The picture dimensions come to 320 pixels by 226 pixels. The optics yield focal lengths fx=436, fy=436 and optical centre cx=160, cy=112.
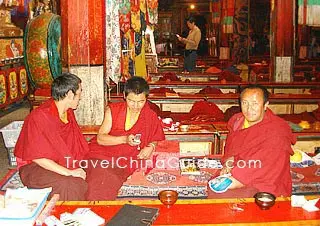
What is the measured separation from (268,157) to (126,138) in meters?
1.25

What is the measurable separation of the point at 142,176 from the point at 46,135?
99 centimetres

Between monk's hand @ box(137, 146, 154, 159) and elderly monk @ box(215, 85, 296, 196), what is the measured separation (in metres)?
0.75

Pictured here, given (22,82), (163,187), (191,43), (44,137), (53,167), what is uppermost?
(191,43)

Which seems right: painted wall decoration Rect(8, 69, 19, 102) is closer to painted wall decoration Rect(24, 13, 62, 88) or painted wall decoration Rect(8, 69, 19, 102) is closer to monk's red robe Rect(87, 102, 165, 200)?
painted wall decoration Rect(24, 13, 62, 88)

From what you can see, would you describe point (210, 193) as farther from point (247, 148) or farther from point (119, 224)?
point (119, 224)

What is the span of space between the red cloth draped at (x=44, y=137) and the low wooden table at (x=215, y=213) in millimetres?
740

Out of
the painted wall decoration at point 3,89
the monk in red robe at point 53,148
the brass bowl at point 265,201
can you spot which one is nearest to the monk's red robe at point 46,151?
the monk in red robe at point 53,148

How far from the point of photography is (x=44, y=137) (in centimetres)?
324

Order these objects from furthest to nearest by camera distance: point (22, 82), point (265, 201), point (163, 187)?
point (22, 82), point (163, 187), point (265, 201)

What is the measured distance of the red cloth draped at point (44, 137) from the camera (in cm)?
322

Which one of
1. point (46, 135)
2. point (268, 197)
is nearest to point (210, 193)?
point (268, 197)

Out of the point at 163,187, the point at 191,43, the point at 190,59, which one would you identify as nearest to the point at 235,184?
the point at 163,187

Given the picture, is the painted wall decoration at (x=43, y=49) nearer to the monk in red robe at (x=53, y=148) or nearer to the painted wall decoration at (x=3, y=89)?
the monk in red robe at (x=53, y=148)

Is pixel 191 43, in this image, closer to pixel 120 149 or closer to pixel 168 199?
pixel 120 149
